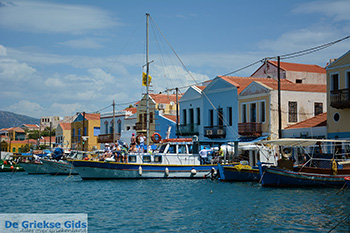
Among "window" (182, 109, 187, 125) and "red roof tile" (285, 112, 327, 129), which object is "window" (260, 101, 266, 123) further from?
"window" (182, 109, 187, 125)

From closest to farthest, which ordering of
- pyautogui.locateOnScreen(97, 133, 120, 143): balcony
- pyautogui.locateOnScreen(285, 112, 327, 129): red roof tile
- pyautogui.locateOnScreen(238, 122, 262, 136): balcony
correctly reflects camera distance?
pyautogui.locateOnScreen(285, 112, 327, 129): red roof tile → pyautogui.locateOnScreen(238, 122, 262, 136): balcony → pyautogui.locateOnScreen(97, 133, 120, 143): balcony

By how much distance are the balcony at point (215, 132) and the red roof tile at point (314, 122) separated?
270 inches

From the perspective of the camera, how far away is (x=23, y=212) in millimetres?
20625

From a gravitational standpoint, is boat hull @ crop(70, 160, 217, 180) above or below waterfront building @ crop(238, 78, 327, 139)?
below

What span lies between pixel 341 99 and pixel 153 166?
13.3 metres

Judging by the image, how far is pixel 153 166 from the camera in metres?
34.4

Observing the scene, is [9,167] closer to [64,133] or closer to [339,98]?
[64,133]

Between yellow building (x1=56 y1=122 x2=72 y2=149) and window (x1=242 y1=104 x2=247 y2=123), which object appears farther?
yellow building (x1=56 y1=122 x2=72 y2=149)

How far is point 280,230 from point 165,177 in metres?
18.7

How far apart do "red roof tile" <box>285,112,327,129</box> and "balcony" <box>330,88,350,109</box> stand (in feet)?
8.58

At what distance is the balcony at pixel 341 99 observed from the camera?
108ft

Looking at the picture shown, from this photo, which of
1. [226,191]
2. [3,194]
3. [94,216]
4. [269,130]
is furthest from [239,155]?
→ [94,216]

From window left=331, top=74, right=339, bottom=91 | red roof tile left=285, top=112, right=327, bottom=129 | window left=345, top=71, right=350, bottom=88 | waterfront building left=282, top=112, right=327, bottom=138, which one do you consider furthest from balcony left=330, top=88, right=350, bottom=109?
red roof tile left=285, top=112, right=327, bottom=129

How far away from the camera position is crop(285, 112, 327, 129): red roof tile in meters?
36.7
